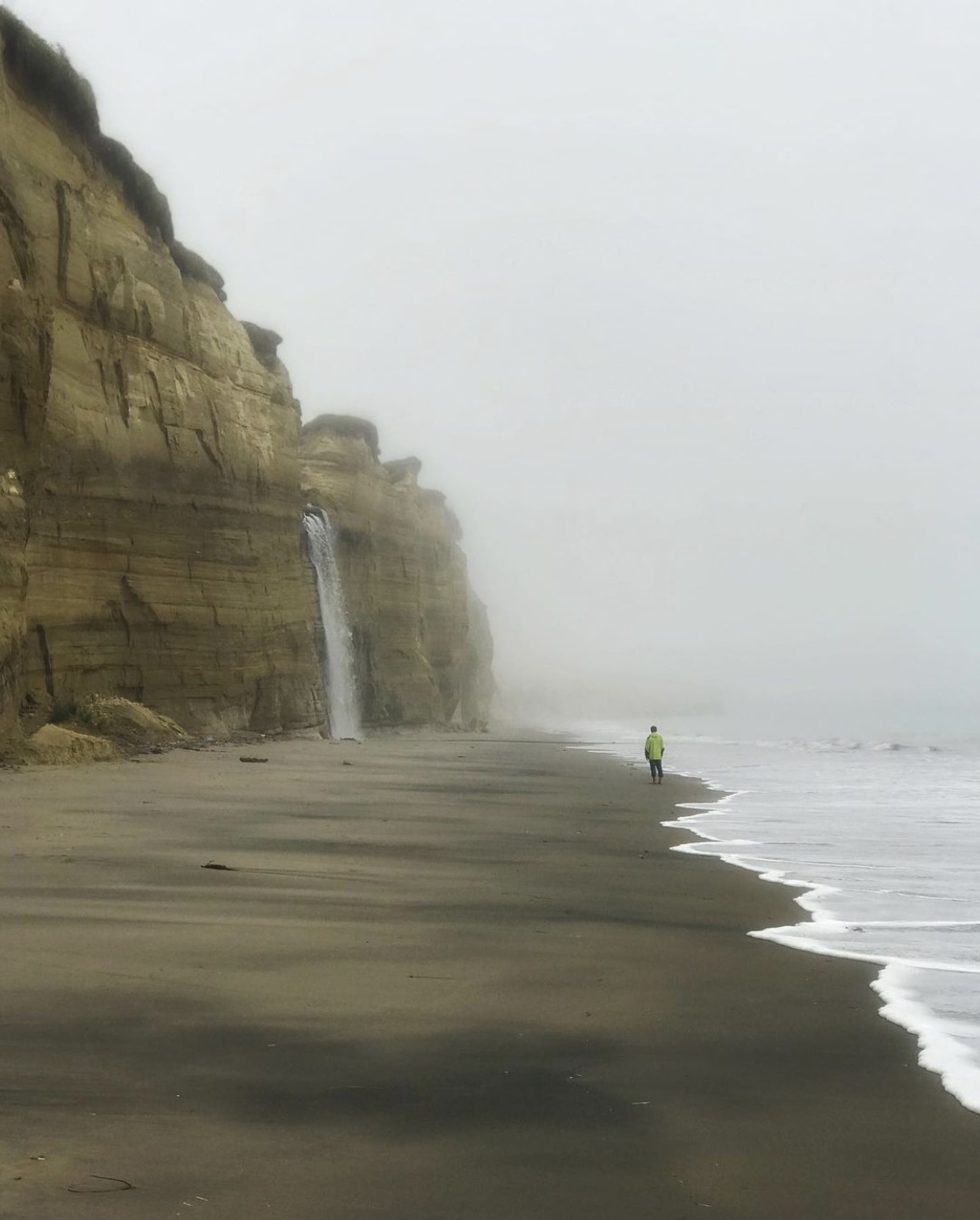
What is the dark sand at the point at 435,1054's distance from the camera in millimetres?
3092

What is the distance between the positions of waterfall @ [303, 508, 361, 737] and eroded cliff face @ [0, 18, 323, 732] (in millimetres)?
7634

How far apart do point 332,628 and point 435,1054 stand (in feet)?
137

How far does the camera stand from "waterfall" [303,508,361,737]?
44000mm

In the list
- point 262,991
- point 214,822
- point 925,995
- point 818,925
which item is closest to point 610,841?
point 214,822

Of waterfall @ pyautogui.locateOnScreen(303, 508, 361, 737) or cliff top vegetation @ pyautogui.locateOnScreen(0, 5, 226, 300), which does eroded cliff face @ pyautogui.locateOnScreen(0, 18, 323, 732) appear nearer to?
cliff top vegetation @ pyautogui.locateOnScreen(0, 5, 226, 300)

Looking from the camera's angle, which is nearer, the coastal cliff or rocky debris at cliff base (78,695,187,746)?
the coastal cliff

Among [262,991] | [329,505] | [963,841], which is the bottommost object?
[963,841]

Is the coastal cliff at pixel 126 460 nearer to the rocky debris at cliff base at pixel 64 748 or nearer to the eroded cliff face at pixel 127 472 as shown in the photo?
the eroded cliff face at pixel 127 472

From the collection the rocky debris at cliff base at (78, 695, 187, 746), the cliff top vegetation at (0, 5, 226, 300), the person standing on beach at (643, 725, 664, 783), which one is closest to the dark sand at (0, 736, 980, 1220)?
the person standing on beach at (643, 725, 664, 783)

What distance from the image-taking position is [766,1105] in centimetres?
380

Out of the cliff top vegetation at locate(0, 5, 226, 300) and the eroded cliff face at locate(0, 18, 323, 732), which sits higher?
the cliff top vegetation at locate(0, 5, 226, 300)

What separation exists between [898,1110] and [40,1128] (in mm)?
2526

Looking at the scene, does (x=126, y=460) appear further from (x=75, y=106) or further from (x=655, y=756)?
(x=655, y=756)

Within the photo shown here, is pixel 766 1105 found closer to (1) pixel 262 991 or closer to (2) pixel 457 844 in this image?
(1) pixel 262 991
